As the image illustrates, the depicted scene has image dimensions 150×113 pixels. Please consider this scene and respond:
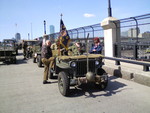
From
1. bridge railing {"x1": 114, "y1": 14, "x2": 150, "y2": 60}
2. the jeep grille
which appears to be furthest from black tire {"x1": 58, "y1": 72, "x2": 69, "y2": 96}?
bridge railing {"x1": 114, "y1": 14, "x2": 150, "y2": 60}

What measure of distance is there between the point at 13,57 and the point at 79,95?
35.4 feet

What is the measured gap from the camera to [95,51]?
793 centimetres

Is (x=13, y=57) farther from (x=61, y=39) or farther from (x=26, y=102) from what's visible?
(x=26, y=102)

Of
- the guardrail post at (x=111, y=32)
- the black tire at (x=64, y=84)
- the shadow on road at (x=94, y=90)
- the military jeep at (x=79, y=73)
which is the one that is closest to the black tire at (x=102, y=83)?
the military jeep at (x=79, y=73)

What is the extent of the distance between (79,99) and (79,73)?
2.96ft

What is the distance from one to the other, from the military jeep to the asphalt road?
0.34 m

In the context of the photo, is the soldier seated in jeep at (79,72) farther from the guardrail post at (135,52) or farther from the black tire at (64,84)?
the guardrail post at (135,52)

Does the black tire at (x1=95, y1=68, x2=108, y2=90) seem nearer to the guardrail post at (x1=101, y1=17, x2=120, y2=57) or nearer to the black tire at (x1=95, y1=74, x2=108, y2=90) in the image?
the black tire at (x1=95, y1=74, x2=108, y2=90)

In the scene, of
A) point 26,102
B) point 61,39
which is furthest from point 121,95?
point 61,39

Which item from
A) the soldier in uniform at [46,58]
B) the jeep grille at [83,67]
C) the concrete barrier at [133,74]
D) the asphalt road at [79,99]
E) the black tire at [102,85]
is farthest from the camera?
the soldier in uniform at [46,58]

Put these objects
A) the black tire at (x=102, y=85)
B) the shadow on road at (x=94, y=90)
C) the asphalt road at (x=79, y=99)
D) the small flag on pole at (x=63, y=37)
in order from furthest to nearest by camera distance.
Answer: the small flag on pole at (x=63, y=37) → the black tire at (x=102, y=85) → the shadow on road at (x=94, y=90) → the asphalt road at (x=79, y=99)

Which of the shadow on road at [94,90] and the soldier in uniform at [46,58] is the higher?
the soldier in uniform at [46,58]

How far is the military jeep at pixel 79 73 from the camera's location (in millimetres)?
5244

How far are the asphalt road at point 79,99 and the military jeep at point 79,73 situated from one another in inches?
13.4
